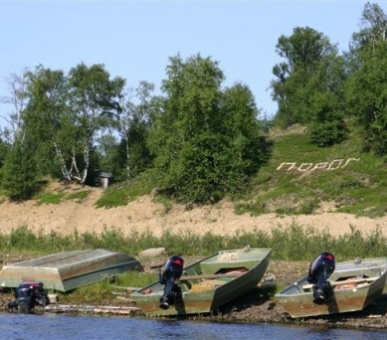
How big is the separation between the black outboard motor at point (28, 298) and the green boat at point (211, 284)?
3.88 m

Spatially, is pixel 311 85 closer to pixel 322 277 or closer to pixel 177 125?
pixel 177 125

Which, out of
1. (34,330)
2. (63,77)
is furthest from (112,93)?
(34,330)

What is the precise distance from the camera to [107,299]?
3259 centimetres

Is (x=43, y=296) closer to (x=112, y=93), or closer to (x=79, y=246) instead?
(x=79, y=246)

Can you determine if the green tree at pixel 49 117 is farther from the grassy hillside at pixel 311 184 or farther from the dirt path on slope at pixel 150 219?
the grassy hillside at pixel 311 184

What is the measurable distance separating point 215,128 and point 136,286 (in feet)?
104

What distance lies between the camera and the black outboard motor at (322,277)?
27.0 meters

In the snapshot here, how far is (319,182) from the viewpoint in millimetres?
61375

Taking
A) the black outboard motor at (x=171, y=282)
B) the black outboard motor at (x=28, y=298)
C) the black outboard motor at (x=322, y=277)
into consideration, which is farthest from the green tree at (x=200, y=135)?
the black outboard motor at (x=322, y=277)

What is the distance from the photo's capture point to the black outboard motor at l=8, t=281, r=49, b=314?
103 ft

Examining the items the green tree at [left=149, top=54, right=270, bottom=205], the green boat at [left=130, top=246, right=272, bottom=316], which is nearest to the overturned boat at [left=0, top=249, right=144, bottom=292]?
the green boat at [left=130, top=246, right=272, bottom=316]

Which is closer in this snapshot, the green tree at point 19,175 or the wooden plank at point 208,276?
the wooden plank at point 208,276

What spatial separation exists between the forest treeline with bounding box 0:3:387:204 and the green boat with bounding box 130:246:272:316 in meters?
29.0

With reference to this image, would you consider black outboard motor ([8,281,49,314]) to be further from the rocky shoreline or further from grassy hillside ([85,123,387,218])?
grassy hillside ([85,123,387,218])
